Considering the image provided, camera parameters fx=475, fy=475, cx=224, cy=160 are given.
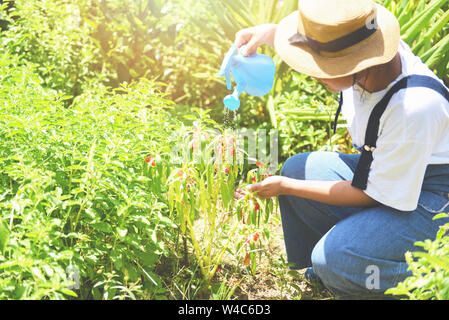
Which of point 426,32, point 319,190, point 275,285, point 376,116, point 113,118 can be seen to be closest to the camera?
point 376,116

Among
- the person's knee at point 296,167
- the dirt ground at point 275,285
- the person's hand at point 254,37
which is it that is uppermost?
the person's hand at point 254,37

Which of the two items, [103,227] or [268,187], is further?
[268,187]

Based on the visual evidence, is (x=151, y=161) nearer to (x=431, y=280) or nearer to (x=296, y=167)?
(x=296, y=167)

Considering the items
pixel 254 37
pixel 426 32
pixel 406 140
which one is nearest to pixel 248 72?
pixel 254 37

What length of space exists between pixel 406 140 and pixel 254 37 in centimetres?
82

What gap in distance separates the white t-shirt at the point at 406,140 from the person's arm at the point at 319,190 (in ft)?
0.21

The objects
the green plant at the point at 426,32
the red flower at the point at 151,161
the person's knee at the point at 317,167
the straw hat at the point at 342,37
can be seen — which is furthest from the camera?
the green plant at the point at 426,32

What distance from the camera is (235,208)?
1.99 metres

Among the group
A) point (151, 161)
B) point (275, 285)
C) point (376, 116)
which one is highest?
point (376, 116)

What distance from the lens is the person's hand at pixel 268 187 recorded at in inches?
73.7

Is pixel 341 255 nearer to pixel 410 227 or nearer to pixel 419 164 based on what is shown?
pixel 410 227

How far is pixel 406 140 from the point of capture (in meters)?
1.63

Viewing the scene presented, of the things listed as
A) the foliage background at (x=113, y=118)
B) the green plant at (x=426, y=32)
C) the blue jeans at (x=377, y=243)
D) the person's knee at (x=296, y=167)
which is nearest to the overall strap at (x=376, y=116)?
the blue jeans at (x=377, y=243)

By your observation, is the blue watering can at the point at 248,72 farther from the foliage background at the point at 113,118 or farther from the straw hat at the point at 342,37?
the straw hat at the point at 342,37
